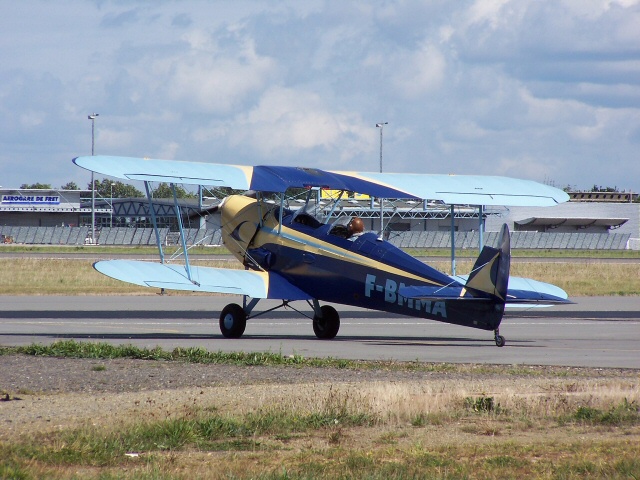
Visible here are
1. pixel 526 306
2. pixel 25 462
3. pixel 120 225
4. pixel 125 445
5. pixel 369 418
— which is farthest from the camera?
pixel 120 225

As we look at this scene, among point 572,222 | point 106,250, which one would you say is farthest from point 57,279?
point 572,222

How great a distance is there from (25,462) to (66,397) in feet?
10.4

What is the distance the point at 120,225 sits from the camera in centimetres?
8712

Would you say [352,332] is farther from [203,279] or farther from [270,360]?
[270,360]

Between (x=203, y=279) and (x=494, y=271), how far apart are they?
5.41 metres

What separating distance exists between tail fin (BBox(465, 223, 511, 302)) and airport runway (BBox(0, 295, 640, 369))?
41.9 inches

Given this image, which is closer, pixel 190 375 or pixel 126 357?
pixel 190 375

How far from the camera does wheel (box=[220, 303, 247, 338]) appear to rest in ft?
57.8

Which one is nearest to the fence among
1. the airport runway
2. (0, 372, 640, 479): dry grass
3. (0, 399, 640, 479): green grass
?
the airport runway

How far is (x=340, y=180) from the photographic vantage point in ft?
60.7

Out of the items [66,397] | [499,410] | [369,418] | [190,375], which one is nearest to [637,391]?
[499,410]

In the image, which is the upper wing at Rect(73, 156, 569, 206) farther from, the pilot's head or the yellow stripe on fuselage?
the yellow stripe on fuselage

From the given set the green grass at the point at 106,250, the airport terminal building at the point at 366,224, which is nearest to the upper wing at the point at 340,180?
the green grass at the point at 106,250

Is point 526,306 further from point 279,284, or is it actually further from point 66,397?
point 66,397
